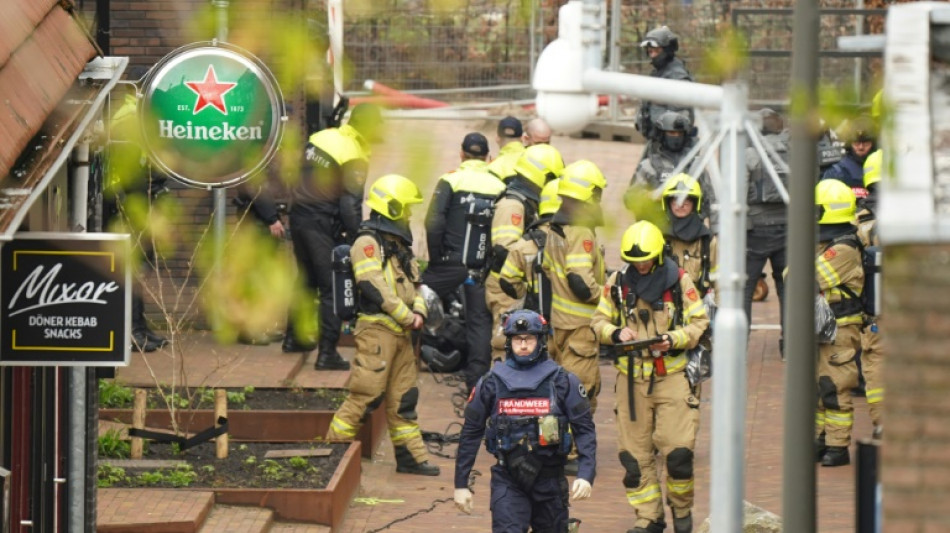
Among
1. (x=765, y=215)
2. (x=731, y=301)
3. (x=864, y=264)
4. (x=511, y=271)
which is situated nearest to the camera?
(x=731, y=301)

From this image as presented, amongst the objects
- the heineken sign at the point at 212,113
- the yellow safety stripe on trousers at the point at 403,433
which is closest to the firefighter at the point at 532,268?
the yellow safety stripe on trousers at the point at 403,433

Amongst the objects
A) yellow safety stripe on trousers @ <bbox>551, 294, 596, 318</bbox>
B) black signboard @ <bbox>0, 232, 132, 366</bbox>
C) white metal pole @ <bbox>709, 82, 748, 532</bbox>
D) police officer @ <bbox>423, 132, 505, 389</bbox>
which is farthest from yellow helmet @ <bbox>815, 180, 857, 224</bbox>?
white metal pole @ <bbox>709, 82, 748, 532</bbox>

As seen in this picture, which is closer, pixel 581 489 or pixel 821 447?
pixel 581 489

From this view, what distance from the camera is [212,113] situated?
13070mm

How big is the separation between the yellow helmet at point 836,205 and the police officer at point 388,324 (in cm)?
292

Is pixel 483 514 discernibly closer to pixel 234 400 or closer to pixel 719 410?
pixel 234 400

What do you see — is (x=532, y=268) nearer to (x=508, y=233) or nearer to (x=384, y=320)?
(x=508, y=233)

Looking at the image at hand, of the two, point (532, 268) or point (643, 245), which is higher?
point (643, 245)

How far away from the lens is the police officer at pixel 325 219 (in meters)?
15.9

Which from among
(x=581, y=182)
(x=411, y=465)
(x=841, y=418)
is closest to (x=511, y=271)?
(x=581, y=182)

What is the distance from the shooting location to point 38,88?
29.2 feet

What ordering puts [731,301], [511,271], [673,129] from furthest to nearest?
1. [673,129]
2. [511,271]
3. [731,301]

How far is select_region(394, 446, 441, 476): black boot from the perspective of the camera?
14305 millimetres

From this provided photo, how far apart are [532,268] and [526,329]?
9.23 feet
